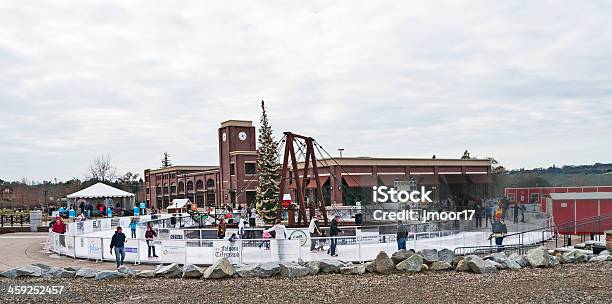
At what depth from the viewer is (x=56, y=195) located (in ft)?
362

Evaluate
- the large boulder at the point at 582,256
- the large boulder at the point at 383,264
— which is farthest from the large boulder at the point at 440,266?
the large boulder at the point at 582,256

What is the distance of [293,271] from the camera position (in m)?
17.0

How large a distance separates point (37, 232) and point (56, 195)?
77.0 meters

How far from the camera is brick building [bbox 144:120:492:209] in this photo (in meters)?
60.9

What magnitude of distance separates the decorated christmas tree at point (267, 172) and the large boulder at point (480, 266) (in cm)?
2867

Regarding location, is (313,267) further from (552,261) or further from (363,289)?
(552,261)

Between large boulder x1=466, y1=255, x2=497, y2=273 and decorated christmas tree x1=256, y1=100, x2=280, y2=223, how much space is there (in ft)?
94.1

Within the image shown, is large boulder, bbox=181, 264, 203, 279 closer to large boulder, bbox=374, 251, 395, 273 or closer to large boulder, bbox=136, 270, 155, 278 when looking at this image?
large boulder, bbox=136, 270, 155, 278

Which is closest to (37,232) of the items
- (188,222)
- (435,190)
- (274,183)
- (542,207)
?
(188,222)

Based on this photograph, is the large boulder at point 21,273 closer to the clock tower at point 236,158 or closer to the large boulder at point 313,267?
the large boulder at point 313,267

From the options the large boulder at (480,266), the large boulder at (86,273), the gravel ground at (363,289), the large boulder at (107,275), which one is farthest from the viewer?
the large boulder at (86,273)

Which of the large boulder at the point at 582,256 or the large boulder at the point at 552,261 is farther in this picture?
the large boulder at the point at 582,256

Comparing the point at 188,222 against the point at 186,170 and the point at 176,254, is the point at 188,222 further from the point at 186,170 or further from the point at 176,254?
the point at 186,170

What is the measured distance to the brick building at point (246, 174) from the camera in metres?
60.9
